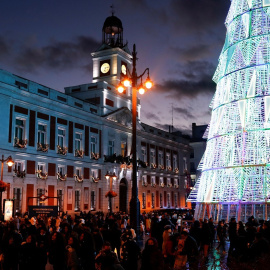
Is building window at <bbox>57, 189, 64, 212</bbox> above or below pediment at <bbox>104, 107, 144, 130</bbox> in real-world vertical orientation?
below

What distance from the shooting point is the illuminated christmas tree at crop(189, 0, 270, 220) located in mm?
22078

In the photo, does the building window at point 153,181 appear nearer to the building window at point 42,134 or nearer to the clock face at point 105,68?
the clock face at point 105,68

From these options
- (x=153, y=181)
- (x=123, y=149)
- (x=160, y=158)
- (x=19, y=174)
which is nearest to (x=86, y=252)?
(x=19, y=174)

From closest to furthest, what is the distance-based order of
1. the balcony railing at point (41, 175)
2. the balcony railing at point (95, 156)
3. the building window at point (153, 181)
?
the balcony railing at point (41, 175), the balcony railing at point (95, 156), the building window at point (153, 181)

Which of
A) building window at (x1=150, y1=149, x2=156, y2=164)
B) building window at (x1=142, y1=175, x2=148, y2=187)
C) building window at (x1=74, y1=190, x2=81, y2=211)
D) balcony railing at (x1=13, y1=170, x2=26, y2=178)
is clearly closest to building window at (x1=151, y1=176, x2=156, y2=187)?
building window at (x1=142, y1=175, x2=148, y2=187)

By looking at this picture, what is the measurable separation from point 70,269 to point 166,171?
53854 mm

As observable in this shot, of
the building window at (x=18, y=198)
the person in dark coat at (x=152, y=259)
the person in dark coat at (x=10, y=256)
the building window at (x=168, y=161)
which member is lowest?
the person in dark coat at (x=10, y=256)

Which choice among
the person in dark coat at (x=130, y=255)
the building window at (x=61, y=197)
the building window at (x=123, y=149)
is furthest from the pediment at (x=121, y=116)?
the person in dark coat at (x=130, y=255)

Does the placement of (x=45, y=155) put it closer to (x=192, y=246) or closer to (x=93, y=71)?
(x=93, y=71)

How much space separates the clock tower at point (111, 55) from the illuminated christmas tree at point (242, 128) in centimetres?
2912

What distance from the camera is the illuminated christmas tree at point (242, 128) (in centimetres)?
2208

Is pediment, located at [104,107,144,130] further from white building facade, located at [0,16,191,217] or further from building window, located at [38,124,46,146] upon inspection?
building window, located at [38,124,46,146]

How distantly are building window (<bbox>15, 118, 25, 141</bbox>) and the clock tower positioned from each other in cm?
1895

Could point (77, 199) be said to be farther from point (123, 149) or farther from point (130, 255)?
point (130, 255)
